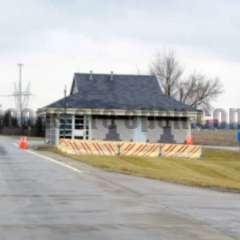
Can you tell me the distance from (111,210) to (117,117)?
43262 millimetres

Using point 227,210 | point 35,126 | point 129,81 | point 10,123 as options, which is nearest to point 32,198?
point 227,210

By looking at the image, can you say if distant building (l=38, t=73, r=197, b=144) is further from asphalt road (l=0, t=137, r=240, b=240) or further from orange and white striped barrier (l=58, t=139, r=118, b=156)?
asphalt road (l=0, t=137, r=240, b=240)

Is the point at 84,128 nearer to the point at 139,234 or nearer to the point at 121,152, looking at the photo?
the point at 121,152

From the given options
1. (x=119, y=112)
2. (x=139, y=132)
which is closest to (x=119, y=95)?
(x=119, y=112)

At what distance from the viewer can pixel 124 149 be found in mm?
44625

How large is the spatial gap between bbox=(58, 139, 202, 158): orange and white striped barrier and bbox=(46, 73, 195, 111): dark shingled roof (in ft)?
35.7

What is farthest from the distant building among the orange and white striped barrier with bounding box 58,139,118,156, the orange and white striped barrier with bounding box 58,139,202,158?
the orange and white striped barrier with bounding box 58,139,118,156

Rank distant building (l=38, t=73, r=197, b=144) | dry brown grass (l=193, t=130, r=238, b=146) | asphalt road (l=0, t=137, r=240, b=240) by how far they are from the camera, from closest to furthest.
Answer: asphalt road (l=0, t=137, r=240, b=240), distant building (l=38, t=73, r=197, b=144), dry brown grass (l=193, t=130, r=238, b=146)

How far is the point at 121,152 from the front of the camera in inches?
1745

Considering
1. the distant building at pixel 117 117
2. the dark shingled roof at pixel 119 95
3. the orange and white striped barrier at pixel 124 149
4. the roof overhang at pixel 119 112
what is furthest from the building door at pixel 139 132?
the orange and white striped barrier at pixel 124 149

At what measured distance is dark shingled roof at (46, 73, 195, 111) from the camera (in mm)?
57094

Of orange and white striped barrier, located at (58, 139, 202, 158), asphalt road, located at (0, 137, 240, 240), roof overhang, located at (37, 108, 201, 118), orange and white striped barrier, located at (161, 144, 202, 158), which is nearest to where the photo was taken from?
asphalt road, located at (0, 137, 240, 240)

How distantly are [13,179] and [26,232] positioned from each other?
35.6 ft

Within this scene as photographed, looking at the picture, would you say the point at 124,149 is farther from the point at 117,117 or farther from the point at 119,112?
the point at 117,117
